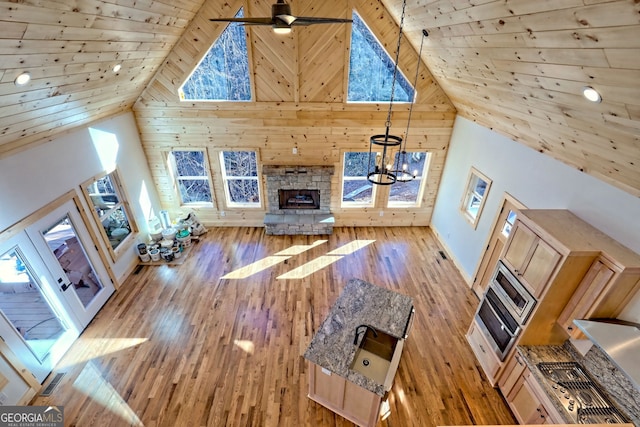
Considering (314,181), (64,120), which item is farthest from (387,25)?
(64,120)

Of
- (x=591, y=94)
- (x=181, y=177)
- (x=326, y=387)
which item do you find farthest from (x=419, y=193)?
(x=181, y=177)

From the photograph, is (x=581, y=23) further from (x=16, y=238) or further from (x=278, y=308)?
(x=16, y=238)

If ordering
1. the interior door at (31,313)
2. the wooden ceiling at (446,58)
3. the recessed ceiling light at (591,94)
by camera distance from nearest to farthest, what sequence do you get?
1. the wooden ceiling at (446,58)
2. the recessed ceiling light at (591,94)
3. the interior door at (31,313)

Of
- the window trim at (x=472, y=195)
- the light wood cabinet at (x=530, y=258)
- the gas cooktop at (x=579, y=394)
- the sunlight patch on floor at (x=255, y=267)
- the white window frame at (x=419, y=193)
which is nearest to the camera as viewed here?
the gas cooktop at (x=579, y=394)

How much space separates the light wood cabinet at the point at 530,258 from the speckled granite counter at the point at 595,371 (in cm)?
73

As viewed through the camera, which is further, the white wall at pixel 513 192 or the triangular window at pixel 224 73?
the triangular window at pixel 224 73

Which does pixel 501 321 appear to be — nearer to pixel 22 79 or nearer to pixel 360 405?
pixel 360 405

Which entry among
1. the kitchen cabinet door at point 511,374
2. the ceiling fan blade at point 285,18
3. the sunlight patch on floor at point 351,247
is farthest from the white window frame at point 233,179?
the kitchen cabinet door at point 511,374

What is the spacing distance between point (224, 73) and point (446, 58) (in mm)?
3986

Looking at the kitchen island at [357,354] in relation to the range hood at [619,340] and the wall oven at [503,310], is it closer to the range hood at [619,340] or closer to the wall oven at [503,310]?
the wall oven at [503,310]

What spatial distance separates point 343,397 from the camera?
314cm

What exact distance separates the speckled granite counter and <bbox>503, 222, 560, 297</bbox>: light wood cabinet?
2.38 ft

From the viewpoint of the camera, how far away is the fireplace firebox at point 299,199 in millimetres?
6648

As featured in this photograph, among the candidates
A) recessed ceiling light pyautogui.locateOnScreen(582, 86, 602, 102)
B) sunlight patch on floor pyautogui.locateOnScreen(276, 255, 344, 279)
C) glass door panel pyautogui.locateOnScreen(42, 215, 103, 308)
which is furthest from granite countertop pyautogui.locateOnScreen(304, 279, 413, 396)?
glass door panel pyautogui.locateOnScreen(42, 215, 103, 308)
